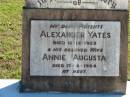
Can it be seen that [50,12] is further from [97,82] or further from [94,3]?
[97,82]

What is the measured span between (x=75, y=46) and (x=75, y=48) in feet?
0.08

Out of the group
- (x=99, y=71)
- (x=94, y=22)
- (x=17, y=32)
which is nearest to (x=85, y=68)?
(x=99, y=71)

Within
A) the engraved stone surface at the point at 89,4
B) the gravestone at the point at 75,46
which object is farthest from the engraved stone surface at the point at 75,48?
the engraved stone surface at the point at 89,4

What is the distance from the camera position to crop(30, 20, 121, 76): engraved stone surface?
6.56 metres

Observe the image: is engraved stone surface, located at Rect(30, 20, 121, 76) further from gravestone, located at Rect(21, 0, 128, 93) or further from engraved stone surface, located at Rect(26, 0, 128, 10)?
engraved stone surface, located at Rect(26, 0, 128, 10)

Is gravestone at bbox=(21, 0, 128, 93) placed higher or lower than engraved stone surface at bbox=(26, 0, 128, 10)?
lower

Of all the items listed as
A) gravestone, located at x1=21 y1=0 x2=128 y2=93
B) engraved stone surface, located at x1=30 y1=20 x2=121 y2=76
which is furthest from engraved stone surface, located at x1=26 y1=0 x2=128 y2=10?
engraved stone surface, located at x1=30 y1=20 x2=121 y2=76

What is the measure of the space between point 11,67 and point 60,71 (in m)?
2.04

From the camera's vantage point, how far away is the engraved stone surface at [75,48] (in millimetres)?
6562

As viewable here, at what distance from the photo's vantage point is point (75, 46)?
6613 millimetres

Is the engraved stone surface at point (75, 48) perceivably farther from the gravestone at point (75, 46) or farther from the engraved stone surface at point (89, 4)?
the engraved stone surface at point (89, 4)

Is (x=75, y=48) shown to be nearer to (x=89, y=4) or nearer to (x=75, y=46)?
(x=75, y=46)

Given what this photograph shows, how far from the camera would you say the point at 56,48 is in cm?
661

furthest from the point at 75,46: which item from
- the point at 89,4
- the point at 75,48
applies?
the point at 89,4
